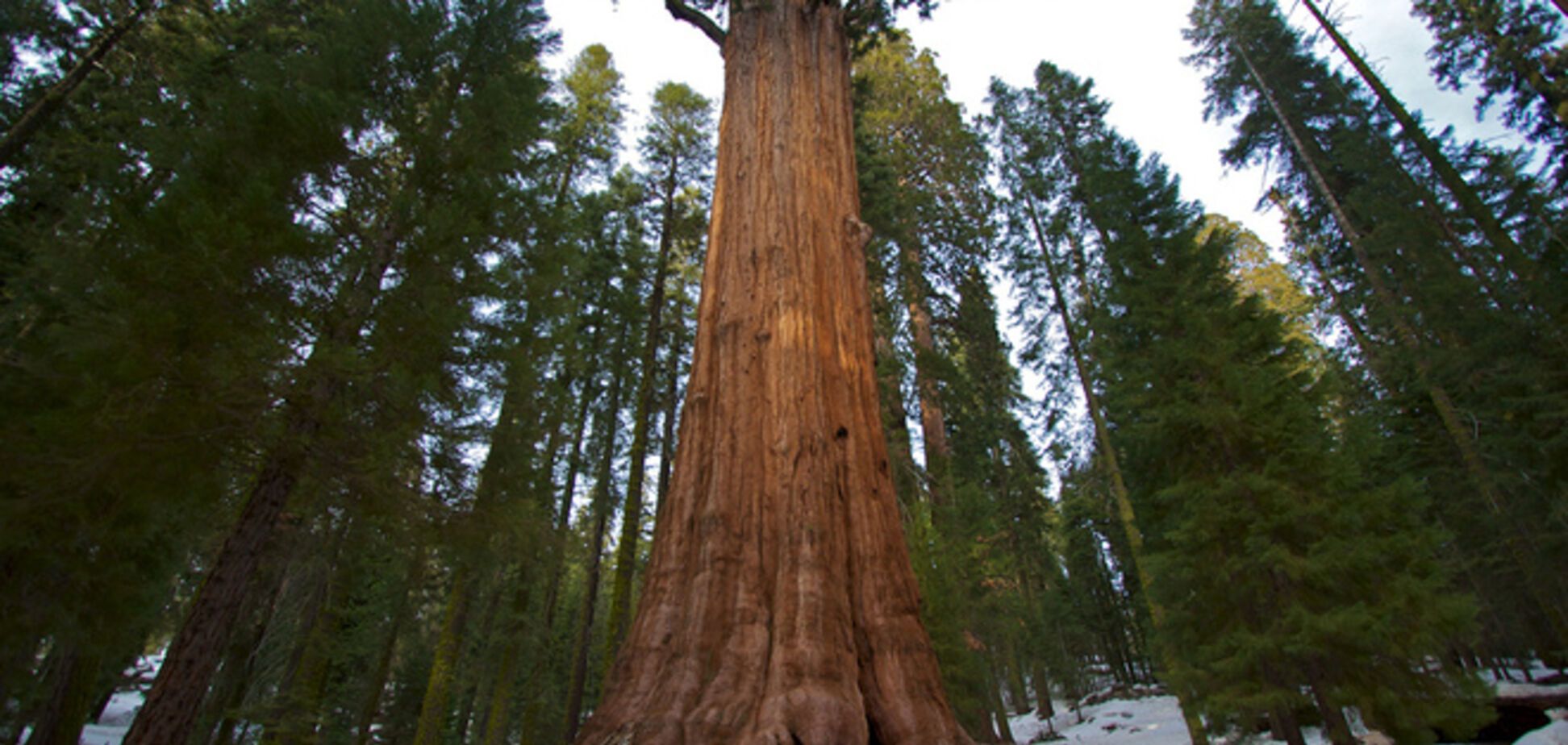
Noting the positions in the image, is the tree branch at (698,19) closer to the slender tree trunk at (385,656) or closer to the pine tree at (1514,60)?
the slender tree trunk at (385,656)

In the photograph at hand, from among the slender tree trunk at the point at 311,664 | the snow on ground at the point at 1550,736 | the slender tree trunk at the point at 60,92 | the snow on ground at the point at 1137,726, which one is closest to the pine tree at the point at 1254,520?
the snow on ground at the point at 1137,726

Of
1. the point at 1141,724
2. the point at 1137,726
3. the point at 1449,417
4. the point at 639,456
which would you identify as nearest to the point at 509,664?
the point at 639,456

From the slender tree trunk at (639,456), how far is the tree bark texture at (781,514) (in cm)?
876

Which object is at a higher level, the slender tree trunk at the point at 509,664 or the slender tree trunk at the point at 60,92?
the slender tree trunk at the point at 60,92

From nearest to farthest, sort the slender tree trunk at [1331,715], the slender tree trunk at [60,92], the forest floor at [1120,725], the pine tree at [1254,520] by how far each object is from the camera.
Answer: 1. the pine tree at [1254,520]
2. the slender tree trunk at [1331,715]
3. the slender tree trunk at [60,92]
4. the forest floor at [1120,725]

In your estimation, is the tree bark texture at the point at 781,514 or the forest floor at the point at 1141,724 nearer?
the tree bark texture at the point at 781,514

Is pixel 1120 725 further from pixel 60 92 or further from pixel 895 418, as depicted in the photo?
pixel 60 92

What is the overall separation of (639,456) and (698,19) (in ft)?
→ 29.6

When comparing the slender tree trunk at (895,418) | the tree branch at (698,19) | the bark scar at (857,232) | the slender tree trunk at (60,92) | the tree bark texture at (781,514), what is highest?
the slender tree trunk at (60,92)

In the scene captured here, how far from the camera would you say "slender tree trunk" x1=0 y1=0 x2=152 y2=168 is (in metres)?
9.16

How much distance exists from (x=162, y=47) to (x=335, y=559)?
10209mm

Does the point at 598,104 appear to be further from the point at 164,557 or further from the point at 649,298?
the point at 164,557

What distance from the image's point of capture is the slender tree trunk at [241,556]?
171 inches

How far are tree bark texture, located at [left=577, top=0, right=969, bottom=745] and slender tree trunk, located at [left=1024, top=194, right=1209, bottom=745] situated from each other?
6.80 m
